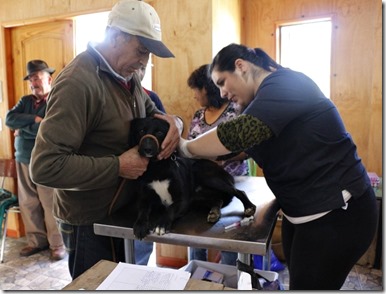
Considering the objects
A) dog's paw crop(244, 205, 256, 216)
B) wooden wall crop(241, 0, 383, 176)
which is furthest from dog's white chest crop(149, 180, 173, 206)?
wooden wall crop(241, 0, 383, 176)

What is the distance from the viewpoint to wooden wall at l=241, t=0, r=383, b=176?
2.60m

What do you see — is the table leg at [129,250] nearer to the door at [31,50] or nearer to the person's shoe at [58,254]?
the person's shoe at [58,254]

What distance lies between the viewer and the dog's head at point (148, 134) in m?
1.20

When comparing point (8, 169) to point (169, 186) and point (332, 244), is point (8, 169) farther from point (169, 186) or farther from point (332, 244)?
point (332, 244)

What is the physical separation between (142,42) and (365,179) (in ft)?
3.02

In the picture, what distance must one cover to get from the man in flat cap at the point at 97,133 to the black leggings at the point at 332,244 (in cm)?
61

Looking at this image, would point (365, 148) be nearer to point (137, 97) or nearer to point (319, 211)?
point (319, 211)

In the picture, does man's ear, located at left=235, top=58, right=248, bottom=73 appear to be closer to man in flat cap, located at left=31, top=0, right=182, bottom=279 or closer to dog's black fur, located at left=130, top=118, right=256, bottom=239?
man in flat cap, located at left=31, top=0, right=182, bottom=279

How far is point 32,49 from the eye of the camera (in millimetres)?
3172

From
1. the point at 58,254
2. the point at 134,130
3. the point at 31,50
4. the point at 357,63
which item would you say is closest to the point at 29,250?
the point at 58,254

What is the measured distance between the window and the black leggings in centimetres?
204

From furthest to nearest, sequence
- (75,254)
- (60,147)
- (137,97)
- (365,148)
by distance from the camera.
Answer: (365,148) < (137,97) < (75,254) < (60,147)

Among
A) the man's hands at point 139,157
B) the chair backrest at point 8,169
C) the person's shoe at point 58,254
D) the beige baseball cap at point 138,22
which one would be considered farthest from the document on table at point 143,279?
the chair backrest at point 8,169

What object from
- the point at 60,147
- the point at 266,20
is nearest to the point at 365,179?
the point at 60,147
